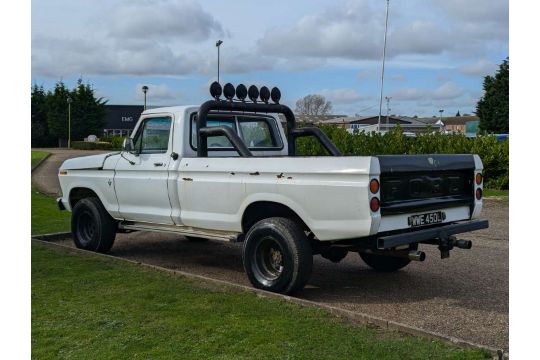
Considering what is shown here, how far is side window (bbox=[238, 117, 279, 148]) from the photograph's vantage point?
826 centimetres

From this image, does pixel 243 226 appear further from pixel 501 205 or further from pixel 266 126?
pixel 501 205

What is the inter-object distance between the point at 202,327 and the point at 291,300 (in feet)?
3.54

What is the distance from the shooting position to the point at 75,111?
57.9m


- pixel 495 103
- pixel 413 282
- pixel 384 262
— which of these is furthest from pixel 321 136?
pixel 495 103

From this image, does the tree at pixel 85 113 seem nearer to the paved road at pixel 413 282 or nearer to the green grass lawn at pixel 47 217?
the green grass lawn at pixel 47 217

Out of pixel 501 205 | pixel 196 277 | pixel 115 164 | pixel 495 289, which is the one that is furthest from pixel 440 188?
pixel 501 205

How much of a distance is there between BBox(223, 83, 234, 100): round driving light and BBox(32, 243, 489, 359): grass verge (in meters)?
2.36

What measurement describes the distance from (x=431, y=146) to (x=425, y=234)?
46.5ft

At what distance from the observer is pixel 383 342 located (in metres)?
4.86

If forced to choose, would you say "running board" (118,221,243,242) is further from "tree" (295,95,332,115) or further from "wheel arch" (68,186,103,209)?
"tree" (295,95,332,115)

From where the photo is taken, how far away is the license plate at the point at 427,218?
20.1 ft

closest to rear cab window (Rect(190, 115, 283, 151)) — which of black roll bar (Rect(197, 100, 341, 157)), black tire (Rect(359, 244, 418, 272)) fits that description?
black roll bar (Rect(197, 100, 341, 157))

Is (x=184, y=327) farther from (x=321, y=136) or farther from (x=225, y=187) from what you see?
Answer: (x=321, y=136)

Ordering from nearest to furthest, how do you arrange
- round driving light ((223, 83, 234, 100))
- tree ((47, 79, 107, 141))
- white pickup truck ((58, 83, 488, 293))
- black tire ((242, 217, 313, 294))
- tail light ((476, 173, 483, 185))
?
white pickup truck ((58, 83, 488, 293))
black tire ((242, 217, 313, 294))
tail light ((476, 173, 483, 185))
round driving light ((223, 83, 234, 100))
tree ((47, 79, 107, 141))
